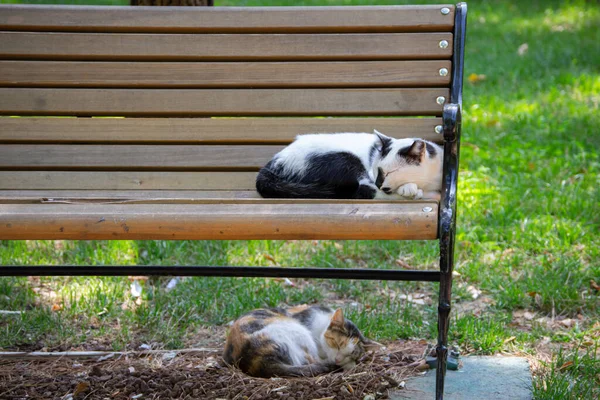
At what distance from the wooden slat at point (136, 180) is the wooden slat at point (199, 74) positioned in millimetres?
396

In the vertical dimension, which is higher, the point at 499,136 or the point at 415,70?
the point at 415,70

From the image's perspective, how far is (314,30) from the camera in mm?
3264

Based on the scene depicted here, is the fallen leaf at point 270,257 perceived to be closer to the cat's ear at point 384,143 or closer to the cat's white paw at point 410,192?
the cat's ear at point 384,143

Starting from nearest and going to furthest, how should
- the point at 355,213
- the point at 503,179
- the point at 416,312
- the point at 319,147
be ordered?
the point at 355,213, the point at 319,147, the point at 416,312, the point at 503,179

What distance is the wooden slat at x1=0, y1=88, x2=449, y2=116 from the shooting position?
328cm

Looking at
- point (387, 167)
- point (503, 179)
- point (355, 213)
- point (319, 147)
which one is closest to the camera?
point (355, 213)

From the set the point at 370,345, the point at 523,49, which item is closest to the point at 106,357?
the point at 370,345

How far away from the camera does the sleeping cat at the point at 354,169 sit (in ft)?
9.04

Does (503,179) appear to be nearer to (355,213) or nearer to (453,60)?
(453,60)

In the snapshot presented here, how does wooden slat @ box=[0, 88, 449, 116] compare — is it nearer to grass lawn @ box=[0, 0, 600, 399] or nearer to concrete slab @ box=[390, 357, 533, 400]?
grass lawn @ box=[0, 0, 600, 399]

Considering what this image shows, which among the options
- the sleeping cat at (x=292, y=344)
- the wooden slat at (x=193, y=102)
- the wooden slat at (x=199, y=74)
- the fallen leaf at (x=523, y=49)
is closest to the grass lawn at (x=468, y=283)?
the sleeping cat at (x=292, y=344)

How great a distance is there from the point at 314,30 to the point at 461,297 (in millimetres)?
1518

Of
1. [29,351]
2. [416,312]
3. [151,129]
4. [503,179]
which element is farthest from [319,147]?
[503,179]

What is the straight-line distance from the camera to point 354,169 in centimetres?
287
